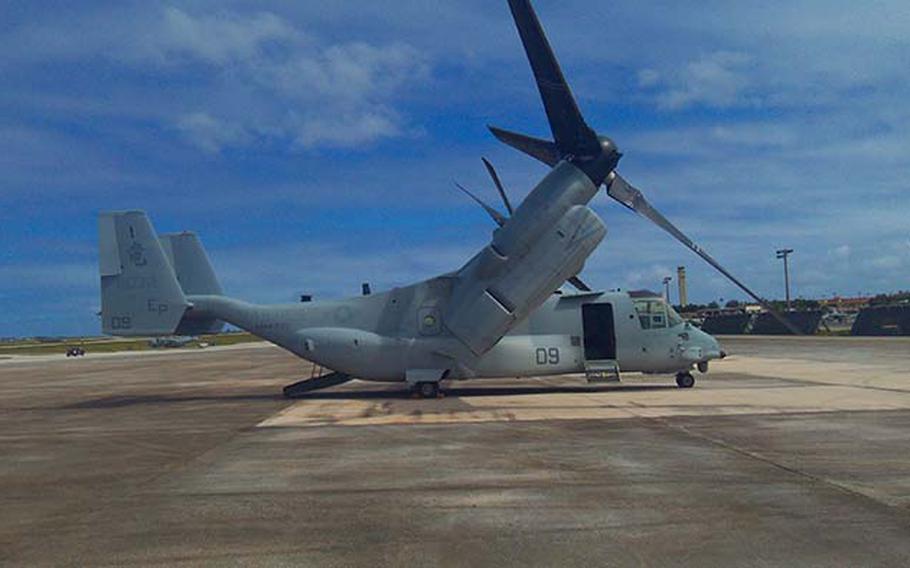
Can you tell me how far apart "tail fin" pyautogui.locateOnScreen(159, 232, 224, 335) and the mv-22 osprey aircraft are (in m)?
0.04

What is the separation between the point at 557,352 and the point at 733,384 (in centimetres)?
568

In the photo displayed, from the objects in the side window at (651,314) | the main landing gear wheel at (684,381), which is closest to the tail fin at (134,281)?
the side window at (651,314)

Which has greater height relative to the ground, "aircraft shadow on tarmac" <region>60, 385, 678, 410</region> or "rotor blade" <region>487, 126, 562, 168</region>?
"rotor blade" <region>487, 126, 562, 168</region>

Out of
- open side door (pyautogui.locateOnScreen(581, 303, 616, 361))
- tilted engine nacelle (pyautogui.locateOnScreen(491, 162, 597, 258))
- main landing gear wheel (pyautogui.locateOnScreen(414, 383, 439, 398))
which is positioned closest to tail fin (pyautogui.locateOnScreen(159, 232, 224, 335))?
main landing gear wheel (pyautogui.locateOnScreen(414, 383, 439, 398))

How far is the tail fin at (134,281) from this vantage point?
72.3ft

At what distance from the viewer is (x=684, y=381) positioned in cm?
2275

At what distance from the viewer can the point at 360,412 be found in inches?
714

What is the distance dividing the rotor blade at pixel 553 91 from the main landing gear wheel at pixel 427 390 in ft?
25.6

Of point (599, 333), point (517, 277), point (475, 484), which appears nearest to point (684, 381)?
point (599, 333)

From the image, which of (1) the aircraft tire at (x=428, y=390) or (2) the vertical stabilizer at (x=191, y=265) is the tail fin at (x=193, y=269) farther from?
(1) the aircraft tire at (x=428, y=390)

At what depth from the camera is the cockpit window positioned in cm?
2297

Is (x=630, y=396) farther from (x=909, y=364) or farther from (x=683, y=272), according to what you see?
(x=683, y=272)

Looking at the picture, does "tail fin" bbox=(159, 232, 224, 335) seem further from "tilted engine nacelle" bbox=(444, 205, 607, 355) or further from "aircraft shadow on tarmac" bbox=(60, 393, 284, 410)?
"tilted engine nacelle" bbox=(444, 205, 607, 355)

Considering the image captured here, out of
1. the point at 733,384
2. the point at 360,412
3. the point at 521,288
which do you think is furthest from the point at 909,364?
the point at 360,412
